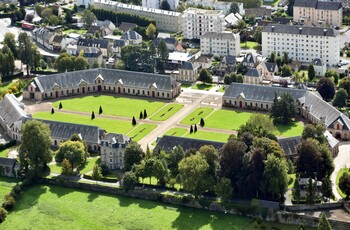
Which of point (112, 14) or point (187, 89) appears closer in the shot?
point (187, 89)

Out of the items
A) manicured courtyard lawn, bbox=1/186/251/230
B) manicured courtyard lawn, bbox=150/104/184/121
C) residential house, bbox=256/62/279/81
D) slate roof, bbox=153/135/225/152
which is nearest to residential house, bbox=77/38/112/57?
manicured courtyard lawn, bbox=150/104/184/121

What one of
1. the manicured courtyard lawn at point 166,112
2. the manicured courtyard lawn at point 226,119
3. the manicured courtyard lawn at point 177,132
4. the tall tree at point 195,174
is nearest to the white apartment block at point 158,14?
the manicured courtyard lawn at point 166,112

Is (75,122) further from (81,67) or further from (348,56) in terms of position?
(348,56)

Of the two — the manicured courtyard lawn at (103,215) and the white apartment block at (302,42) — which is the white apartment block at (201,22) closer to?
the white apartment block at (302,42)

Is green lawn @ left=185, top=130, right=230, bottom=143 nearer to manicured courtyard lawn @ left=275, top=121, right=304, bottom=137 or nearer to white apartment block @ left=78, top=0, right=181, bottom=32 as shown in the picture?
manicured courtyard lawn @ left=275, top=121, right=304, bottom=137

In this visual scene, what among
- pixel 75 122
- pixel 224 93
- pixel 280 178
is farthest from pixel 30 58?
pixel 280 178
